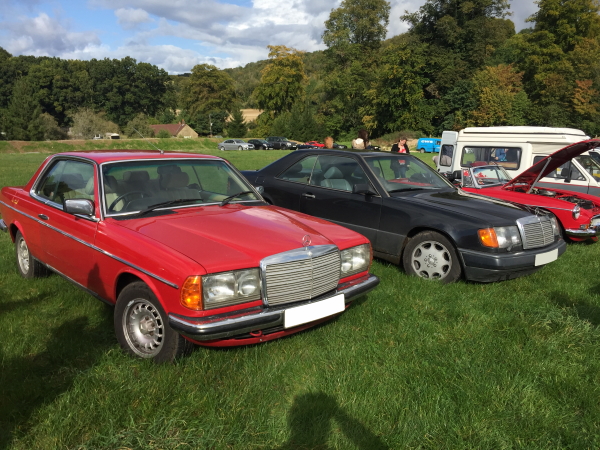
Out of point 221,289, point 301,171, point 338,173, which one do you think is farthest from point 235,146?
point 221,289

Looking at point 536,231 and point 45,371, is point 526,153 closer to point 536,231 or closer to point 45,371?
point 536,231

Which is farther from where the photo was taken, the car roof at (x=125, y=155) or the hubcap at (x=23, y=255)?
the hubcap at (x=23, y=255)

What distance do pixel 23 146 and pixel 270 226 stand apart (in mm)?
49363

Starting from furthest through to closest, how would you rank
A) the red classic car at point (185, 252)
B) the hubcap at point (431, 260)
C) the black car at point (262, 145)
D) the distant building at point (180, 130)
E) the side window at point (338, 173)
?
the distant building at point (180, 130) → the black car at point (262, 145) → the side window at point (338, 173) → the hubcap at point (431, 260) → the red classic car at point (185, 252)

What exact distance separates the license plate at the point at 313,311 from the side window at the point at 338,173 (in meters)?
2.85

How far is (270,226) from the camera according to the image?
384 centimetres

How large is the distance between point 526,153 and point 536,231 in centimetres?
560

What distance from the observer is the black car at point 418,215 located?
5219 mm

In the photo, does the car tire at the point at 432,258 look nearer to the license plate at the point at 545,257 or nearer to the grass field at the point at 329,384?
the grass field at the point at 329,384

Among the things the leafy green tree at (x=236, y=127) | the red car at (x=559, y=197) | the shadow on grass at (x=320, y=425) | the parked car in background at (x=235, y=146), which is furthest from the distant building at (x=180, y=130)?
the shadow on grass at (x=320, y=425)

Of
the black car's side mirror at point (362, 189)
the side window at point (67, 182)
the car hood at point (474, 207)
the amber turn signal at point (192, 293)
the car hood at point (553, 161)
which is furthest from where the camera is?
the car hood at point (553, 161)

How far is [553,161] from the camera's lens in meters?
7.67

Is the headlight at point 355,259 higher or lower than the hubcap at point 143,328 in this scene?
higher

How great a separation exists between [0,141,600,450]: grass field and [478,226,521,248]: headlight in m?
0.76
